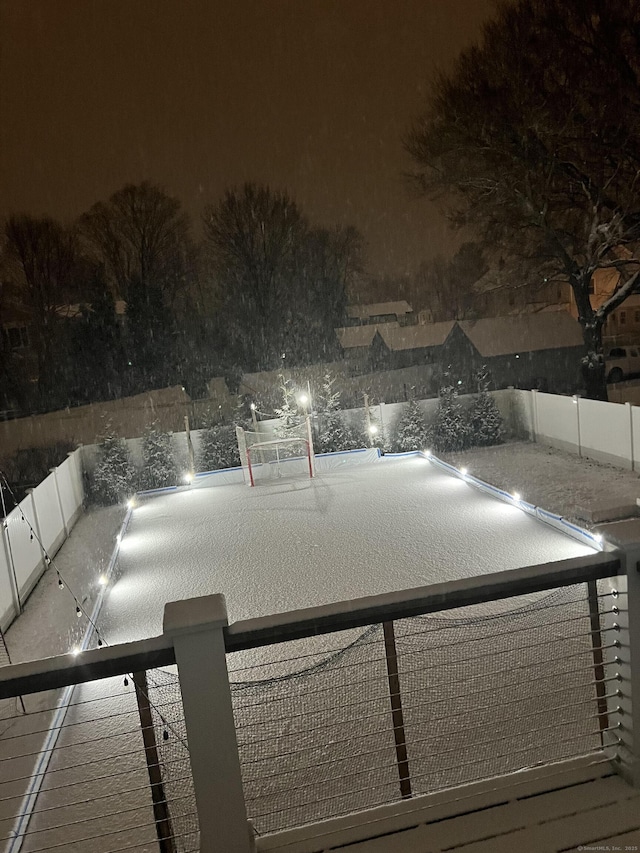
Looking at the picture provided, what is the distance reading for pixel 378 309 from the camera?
25.6 m

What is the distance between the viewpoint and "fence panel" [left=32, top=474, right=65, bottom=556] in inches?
322

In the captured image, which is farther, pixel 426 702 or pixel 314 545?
pixel 314 545

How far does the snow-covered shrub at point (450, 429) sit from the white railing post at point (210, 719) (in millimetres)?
11474

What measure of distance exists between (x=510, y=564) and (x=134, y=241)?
19.7 meters

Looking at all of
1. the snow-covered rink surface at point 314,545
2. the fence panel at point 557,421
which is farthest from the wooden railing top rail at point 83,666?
the fence panel at point 557,421

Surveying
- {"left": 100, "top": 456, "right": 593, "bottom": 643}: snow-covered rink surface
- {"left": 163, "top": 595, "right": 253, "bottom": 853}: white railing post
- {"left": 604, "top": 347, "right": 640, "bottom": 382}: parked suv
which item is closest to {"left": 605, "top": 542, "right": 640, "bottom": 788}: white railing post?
{"left": 163, "top": 595, "right": 253, "bottom": 853}: white railing post

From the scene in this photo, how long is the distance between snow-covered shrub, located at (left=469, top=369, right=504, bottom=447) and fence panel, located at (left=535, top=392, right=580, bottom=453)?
763 millimetres

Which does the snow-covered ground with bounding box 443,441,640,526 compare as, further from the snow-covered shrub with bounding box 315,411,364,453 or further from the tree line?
the tree line

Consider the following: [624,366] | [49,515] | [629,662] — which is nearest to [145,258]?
[49,515]

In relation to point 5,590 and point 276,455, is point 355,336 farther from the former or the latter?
point 5,590

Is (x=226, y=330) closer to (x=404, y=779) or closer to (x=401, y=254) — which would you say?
(x=401, y=254)

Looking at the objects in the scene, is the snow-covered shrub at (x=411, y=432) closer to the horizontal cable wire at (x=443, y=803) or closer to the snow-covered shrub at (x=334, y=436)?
the snow-covered shrub at (x=334, y=436)

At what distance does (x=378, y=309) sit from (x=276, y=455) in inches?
589

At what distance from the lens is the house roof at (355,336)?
74.1 feet
